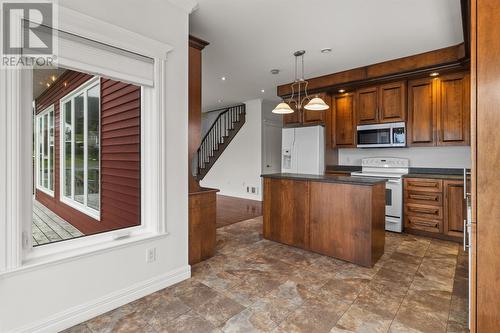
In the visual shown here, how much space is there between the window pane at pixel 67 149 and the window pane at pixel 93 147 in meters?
0.18

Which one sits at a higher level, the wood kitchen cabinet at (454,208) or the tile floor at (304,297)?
the wood kitchen cabinet at (454,208)

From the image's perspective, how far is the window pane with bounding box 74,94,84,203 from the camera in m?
2.82

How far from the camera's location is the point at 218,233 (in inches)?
169

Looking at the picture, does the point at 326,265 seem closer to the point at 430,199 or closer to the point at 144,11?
the point at 430,199

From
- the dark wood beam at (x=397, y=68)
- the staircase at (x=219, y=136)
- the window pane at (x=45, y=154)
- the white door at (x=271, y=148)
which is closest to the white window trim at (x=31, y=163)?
the window pane at (x=45, y=154)

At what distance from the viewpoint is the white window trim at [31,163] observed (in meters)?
Answer: 1.67

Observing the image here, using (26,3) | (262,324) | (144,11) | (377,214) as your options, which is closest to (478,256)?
(262,324)

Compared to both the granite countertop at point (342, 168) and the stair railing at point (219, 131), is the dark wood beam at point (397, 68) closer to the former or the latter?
the granite countertop at point (342, 168)

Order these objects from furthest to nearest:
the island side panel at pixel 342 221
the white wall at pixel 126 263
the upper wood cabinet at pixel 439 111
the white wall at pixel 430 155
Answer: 1. the white wall at pixel 430 155
2. the upper wood cabinet at pixel 439 111
3. the island side panel at pixel 342 221
4. the white wall at pixel 126 263

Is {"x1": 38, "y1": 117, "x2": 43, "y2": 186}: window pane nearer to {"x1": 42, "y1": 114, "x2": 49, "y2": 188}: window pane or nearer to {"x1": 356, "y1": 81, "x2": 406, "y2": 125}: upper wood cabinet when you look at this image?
{"x1": 42, "y1": 114, "x2": 49, "y2": 188}: window pane

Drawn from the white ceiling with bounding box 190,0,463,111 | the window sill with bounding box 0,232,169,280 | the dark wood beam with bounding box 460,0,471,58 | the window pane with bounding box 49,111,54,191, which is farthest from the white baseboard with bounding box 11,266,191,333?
the dark wood beam with bounding box 460,0,471,58

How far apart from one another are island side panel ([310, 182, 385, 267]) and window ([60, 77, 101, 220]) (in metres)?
2.59

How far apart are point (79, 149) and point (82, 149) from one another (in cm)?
4

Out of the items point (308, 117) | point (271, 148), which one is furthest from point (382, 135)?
point (271, 148)
